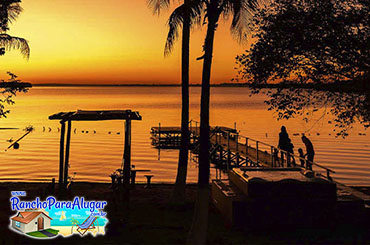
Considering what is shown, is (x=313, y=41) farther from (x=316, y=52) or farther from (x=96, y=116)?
(x=96, y=116)

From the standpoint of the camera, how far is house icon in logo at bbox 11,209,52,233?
472 inches

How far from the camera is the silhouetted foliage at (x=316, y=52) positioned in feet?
50.9

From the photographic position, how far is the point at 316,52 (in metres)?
16.4

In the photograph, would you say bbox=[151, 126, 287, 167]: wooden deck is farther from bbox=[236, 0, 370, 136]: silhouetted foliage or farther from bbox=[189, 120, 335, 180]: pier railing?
bbox=[236, 0, 370, 136]: silhouetted foliage

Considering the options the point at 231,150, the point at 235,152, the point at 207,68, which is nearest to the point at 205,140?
the point at 207,68

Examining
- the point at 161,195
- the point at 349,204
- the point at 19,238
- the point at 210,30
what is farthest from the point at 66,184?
the point at 349,204

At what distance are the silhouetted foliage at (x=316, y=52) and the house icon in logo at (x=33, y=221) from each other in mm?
9965

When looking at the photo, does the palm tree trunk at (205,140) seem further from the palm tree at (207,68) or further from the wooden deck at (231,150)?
the wooden deck at (231,150)

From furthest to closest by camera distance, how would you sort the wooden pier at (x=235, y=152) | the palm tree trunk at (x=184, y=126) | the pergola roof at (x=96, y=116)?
the wooden pier at (x=235, y=152) < the pergola roof at (x=96, y=116) < the palm tree trunk at (x=184, y=126)

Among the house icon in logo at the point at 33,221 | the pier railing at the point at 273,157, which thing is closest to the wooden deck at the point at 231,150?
the pier railing at the point at 273,157

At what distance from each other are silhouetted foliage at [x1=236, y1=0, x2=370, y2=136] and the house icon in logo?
9.96 metres

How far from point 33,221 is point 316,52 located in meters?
11.4

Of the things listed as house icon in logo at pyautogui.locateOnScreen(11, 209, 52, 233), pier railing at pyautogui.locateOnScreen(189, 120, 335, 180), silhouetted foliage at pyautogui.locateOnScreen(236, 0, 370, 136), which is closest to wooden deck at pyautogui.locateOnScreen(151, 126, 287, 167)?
pier railing at pyautogui.locateOnScreen(189, 120, 335, 180)

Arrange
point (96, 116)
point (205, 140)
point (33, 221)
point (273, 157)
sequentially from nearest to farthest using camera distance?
point (33, 221)
point (205, 140)
point (96, 116)
point (273, 157)
